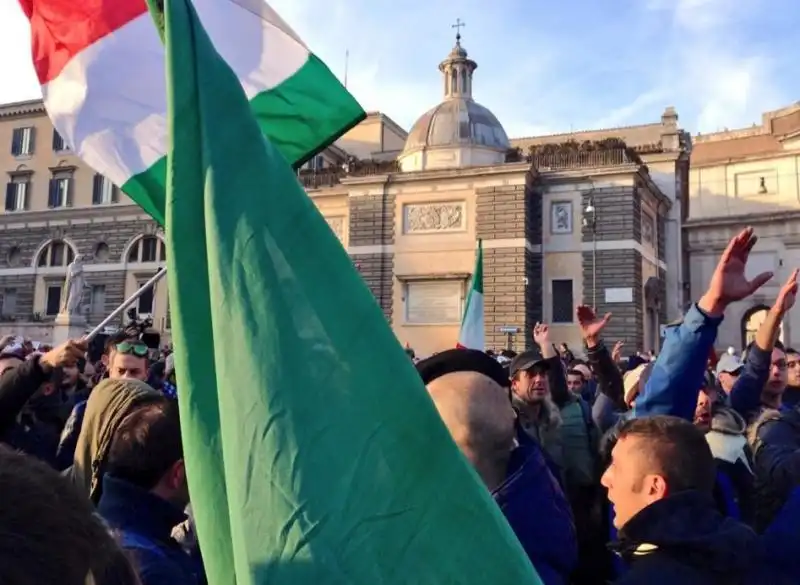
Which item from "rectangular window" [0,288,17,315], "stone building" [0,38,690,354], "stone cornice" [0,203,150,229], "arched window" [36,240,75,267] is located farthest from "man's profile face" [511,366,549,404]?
Answer: "rectangular window" [0,288,17,315]

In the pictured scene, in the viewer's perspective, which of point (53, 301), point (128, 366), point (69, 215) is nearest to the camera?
point (128, 366)

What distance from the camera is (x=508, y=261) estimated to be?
2530 centimetres

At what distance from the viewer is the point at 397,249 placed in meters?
26.4

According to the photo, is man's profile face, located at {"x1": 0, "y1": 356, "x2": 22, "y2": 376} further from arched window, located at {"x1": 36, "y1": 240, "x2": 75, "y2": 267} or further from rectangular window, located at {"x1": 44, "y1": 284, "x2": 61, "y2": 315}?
arched window, located at {"x1": 36, "y1": 240, "x2": 75, "y2": 267}

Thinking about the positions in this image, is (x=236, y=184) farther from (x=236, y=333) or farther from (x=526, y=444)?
(x=526, y=444)

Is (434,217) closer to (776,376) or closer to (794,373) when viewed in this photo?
(794,373)

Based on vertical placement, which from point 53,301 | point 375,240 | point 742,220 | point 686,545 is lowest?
point 686,545

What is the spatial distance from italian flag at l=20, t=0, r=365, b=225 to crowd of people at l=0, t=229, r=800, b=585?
0.81 m

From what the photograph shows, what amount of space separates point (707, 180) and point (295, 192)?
120 ft

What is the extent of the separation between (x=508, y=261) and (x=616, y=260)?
11.2 feet

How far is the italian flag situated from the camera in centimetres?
293

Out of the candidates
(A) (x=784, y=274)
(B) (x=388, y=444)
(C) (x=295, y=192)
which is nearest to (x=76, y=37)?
(C) (x=295, y=192)

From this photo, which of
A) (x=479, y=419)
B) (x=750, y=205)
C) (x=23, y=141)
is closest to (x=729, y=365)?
(x=479, y=419)

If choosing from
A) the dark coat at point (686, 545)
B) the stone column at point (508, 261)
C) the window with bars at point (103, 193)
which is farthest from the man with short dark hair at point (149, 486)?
the window with bars at point (103, 193)
